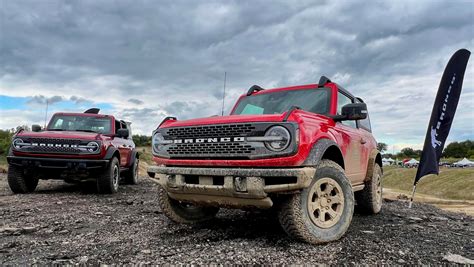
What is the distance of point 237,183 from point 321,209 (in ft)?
3.12

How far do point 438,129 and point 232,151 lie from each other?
5.44 m

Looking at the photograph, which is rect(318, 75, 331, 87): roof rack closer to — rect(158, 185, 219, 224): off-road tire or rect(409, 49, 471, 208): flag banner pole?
rect(158, 185, 219, 224): off-road tire

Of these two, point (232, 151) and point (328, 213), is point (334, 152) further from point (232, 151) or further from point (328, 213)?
point (232, 151)

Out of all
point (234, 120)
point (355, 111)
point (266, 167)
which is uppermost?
point (355, 111)

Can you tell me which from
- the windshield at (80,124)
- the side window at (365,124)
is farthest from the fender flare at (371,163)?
the windshield at (80,124)

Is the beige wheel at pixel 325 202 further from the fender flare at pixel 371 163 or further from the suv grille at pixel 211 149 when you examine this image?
the fender flare at pixel 371 163

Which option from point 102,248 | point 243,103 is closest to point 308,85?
point 243,103

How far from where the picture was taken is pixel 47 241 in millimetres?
3586

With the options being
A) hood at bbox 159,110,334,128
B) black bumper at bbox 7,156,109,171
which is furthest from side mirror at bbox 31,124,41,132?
hood at bbox 159,110,334,128

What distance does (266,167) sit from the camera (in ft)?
11.0

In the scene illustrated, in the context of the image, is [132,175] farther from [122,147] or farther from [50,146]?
[50,146]

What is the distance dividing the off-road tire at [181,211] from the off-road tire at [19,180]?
4.35 m

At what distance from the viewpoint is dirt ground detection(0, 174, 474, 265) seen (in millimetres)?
3041

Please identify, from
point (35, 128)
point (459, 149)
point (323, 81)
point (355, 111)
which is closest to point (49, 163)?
point (35, 128)
